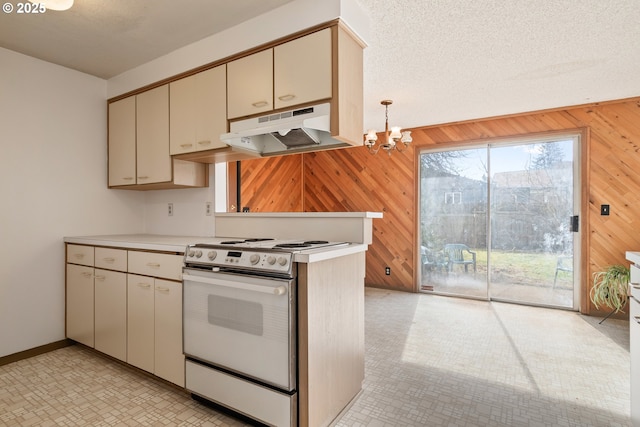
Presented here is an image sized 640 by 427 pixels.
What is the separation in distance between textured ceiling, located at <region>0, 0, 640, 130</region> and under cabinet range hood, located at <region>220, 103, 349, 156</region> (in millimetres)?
710

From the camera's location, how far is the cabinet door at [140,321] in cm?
222

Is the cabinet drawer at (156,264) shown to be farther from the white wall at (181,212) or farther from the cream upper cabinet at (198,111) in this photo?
the cream upper cabinet at (198,111)

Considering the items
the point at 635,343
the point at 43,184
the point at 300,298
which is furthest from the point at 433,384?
the point at 43,184

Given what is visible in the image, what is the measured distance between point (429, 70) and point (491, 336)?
8.37 ft

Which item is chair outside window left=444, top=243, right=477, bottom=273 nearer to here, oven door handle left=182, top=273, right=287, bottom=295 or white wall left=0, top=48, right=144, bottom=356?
oven door handle left=182, top=273, right=287, bottom=295

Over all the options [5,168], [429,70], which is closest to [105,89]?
[5,168]

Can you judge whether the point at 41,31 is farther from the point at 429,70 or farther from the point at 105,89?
the point at 429,70

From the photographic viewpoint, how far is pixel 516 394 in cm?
212

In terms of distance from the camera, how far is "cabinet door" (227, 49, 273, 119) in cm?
217

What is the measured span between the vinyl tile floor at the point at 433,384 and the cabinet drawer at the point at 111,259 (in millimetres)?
774

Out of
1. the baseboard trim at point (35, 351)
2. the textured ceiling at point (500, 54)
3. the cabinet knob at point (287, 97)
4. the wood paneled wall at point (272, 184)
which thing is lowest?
the baseboard trim at point (35, 351)

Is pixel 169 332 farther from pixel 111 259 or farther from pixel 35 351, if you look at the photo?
pixel 35 351

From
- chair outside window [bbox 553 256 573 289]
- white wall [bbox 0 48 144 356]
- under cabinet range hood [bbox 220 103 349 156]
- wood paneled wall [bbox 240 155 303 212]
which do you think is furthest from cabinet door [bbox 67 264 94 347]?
chair outside window [bbox 553 256 573 289]

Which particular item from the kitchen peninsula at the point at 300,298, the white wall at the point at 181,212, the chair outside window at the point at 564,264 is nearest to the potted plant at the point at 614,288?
the chair outside window at the point at 564,264
